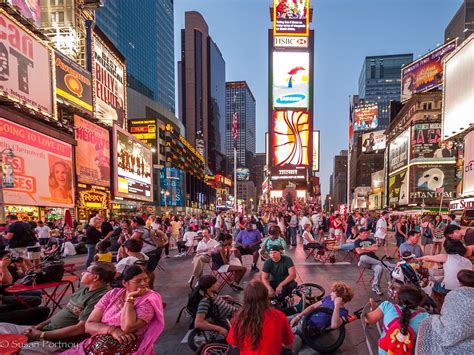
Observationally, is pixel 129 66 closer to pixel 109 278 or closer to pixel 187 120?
pixel 187 120

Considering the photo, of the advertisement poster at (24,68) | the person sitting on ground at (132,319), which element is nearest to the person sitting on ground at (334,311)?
the person sitting on ground at (132,319)

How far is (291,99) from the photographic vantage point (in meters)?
36.5

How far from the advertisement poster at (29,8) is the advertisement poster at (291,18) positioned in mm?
27175

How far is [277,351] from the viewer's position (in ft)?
7.68

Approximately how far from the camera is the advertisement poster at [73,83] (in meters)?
26.2

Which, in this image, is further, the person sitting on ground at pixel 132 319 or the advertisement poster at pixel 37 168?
the advertisement poster at pixel 37 168

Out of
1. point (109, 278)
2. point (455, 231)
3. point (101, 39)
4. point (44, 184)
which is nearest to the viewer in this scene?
point (109, 278)

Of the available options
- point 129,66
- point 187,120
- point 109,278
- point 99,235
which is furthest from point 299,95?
point 187,120

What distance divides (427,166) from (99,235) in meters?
49.5

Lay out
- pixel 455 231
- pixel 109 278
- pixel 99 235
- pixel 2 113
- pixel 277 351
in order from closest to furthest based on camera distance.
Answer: pixel 277 351, pixel 109 278, pixel 455 231, pixel 99 235, pixel 2 113

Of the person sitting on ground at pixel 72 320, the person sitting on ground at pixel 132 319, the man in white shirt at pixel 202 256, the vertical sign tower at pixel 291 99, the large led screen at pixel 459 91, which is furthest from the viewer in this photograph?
the vertical sign tower at pixel 291 99

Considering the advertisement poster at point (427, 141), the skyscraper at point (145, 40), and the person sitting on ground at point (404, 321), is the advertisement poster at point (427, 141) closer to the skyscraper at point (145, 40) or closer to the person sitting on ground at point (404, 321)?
the person sitting on ground at point (404, 321)

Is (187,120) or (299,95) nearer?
(299,95)

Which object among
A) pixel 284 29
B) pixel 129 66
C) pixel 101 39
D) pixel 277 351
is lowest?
pixel 277 351
